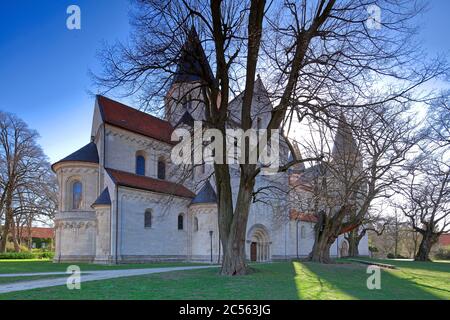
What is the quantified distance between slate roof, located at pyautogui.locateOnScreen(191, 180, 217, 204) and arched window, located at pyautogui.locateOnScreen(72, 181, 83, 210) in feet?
29.5

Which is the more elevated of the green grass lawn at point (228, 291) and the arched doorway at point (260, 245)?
the green grass lawn at point (228, 291)

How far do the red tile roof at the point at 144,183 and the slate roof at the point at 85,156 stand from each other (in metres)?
2.00

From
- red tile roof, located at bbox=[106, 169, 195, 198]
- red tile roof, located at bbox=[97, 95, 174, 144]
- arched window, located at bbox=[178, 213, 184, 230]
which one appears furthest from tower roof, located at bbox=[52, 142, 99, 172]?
arched window, located at bbox=[178, 213, 184, 230]

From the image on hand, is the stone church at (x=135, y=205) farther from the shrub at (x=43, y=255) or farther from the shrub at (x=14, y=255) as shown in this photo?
the shrub at (x=43, y=255)

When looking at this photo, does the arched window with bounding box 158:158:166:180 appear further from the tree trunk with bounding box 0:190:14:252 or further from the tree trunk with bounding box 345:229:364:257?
the tree trunk with bounding box 345:229:364:257

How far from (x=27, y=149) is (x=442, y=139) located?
38.2 metres

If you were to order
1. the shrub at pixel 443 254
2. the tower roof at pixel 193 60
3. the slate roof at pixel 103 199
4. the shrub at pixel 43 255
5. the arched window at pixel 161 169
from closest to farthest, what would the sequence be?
the tower roof at pixel 193 60 < the slate roof at pixel 103 199 < the arched window at pixel 161 169 < the shrub at pixel 43 255 < the shrub at pixel 443 254

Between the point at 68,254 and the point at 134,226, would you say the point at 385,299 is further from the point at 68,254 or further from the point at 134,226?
the point at 68,254

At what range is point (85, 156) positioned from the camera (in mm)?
31031

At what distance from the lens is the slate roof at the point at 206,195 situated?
33162 millimetres

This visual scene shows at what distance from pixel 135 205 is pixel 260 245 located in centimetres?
1303

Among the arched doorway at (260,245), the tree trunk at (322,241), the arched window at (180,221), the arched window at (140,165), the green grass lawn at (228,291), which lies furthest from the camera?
the arched doorway at (260,245)

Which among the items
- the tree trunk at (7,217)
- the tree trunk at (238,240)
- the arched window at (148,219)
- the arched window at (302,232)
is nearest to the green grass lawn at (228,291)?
the tree trunk at (238,240)

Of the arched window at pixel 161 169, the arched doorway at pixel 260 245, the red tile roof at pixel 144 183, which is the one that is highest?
the arched window at pixel 161 169
